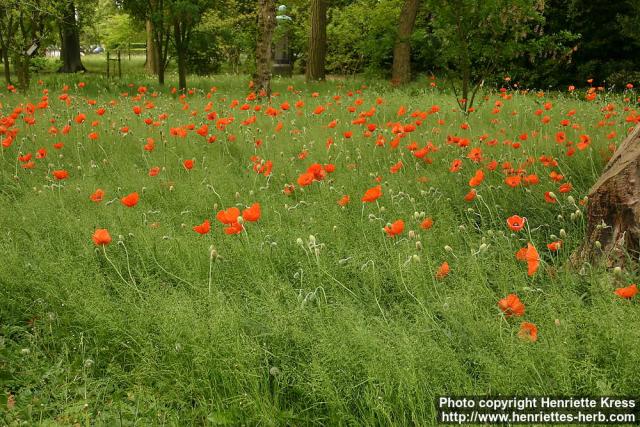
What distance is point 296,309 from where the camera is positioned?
2713mm

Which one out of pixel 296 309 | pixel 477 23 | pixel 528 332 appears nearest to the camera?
pixel 528 332

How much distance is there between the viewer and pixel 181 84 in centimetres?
1384

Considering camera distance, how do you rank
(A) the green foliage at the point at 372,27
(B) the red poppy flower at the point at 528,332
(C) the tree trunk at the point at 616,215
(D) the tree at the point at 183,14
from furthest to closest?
(A) the green foliage at the point at 372,27 → (D) the tree at the point at 183,14 → (C) the tree trunk at the point at 616,215 → (B) the red poppy flower at the point at 528,332

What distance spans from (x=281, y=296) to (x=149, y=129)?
4.81 meters

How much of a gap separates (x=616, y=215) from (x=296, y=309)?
5.89 feet

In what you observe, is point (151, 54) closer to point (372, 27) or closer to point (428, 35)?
point (372, 27)

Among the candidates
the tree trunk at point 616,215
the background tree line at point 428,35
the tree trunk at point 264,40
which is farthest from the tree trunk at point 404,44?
the tree trunk at point 616,215

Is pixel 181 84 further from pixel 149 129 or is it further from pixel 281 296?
pixel 281 296

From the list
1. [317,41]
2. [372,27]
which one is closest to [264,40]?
[317,41]

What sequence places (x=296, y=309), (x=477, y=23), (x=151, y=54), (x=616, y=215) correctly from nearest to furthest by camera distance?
(x=296, y=309), (x=616, y=215), (x=477, y=23), (x=151, y=54)

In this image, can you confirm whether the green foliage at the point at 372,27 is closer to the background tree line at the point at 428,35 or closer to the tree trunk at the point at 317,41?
the background tree line at the point at 428,35

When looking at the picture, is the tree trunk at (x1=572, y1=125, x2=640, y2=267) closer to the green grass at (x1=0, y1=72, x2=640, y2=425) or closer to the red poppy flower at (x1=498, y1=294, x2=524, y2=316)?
the green grass at (x1=0, y1=72, x2=640, y2=425)

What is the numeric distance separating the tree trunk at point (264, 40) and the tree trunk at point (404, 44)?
4.23 meters

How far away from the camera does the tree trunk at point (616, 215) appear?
3.10 meters
